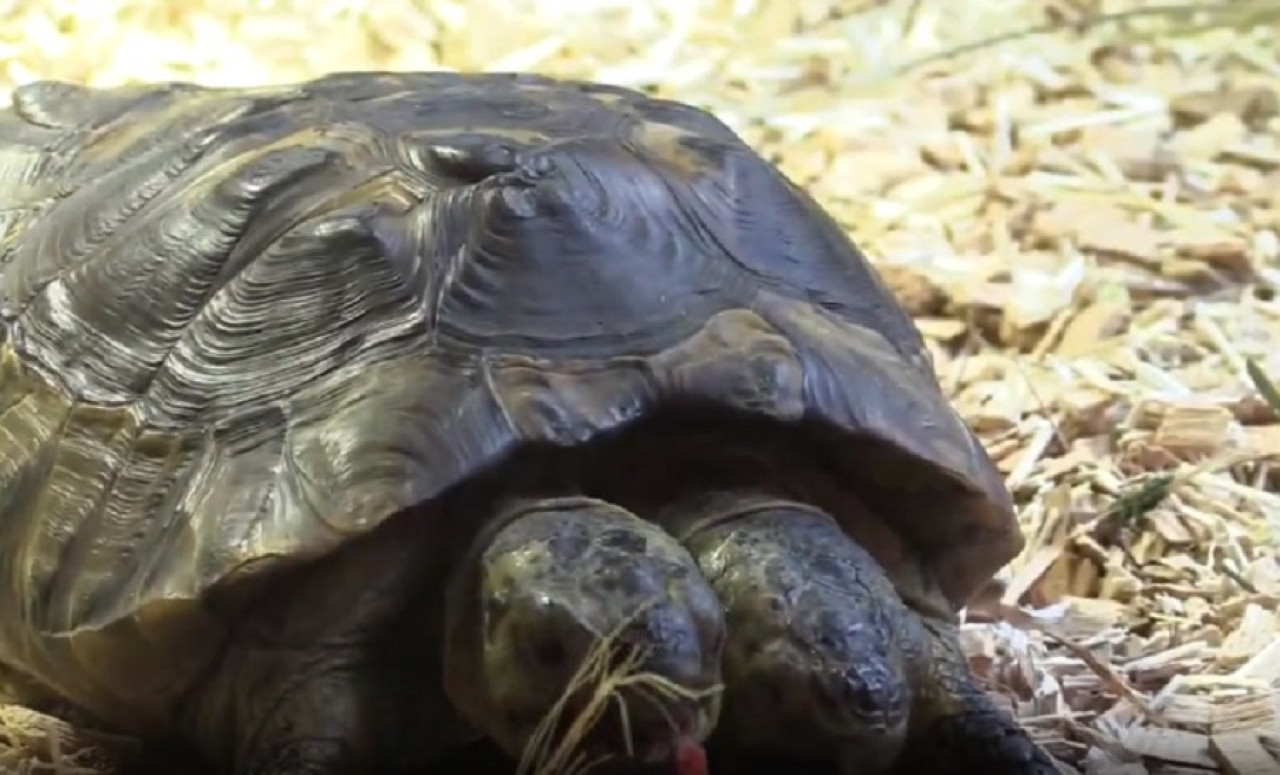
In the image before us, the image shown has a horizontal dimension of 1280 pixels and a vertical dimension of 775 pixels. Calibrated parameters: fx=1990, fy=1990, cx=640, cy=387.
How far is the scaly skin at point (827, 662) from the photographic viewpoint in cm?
174

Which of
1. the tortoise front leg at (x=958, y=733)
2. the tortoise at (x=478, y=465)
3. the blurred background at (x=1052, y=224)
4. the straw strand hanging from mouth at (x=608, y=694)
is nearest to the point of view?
the straw strand hanging from mouth at (x=608, y=694)

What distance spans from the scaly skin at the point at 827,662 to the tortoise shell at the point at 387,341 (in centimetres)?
13

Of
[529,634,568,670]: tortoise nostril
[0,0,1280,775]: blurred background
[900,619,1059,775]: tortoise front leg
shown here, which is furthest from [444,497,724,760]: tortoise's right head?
[0,0,1280,775]: blurred background

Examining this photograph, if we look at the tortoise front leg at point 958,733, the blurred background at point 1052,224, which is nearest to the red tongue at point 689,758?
the tortoise front leg at point 958,733

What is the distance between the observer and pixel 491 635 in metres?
1.74

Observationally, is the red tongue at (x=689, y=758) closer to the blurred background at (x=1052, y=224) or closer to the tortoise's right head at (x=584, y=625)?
the tortoise's right head at (x=584, y=625)

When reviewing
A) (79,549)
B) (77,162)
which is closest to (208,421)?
(79,549)

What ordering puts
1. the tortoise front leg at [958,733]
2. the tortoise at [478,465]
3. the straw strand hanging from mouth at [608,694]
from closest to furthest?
the straw strand hanging from mouth at [608,694] → the tortoise at [478,465] → the tortoise front leg at [958,733]

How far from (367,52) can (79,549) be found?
110 inches

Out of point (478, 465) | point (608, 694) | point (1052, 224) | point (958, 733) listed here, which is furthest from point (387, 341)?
point (1052, 224)

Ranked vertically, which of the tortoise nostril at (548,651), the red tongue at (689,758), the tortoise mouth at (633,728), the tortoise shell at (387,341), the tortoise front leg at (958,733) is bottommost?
the tortoise front leg at (958,733)

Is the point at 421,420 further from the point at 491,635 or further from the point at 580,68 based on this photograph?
the point at 580,68

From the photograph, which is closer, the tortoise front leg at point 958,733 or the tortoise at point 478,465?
the tortoise at point 478,465

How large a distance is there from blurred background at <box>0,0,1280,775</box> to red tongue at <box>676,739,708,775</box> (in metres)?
0.61
